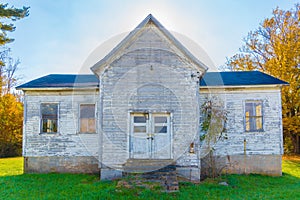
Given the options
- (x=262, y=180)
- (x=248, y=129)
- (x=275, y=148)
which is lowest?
(x=262, y=180)

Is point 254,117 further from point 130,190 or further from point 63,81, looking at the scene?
point 63,81

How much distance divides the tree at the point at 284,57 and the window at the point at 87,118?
1346 centimetres

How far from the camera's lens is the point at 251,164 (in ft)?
42.0

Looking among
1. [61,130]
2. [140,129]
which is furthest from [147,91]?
[61,130]

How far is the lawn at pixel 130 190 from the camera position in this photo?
842 cm

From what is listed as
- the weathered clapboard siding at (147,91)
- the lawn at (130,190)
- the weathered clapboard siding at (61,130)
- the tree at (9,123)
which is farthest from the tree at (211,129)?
the tree at (9,123)

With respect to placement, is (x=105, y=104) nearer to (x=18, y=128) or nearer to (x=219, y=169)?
(x=219, y=169)

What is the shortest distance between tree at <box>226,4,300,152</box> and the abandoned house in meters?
6.73

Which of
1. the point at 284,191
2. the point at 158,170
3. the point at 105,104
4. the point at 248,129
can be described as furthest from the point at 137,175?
the point at 248,129

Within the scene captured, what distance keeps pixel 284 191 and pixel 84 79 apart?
10697 mm

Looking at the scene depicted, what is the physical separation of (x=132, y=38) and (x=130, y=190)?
233 inches

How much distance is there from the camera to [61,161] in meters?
12.8

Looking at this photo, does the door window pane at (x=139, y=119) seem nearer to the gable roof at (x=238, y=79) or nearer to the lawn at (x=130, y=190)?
the lawn at (x=130, y=190)

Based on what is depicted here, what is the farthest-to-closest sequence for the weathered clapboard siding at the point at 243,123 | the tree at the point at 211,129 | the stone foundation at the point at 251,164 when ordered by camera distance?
the weathered clapboard siding at the point at 243,123 < the stone foundation at the point at 251,164 < the tree at the point at 211,129
